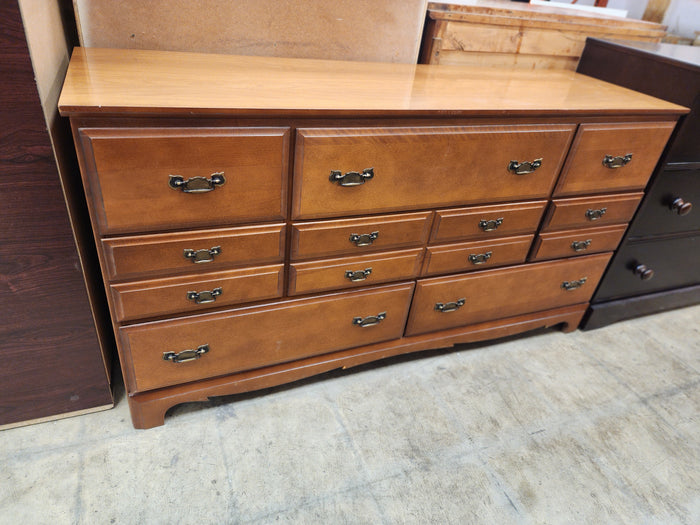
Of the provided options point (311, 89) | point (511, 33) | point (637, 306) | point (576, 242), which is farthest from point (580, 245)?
point (311, 89)

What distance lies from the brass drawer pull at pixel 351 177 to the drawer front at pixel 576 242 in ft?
2.35

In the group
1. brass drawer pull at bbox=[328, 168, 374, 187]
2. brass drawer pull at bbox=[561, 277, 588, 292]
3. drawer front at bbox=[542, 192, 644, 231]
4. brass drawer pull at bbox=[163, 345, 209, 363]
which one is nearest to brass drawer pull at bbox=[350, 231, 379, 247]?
brass drawer pull at bbox=[328, 168, 374, 187]

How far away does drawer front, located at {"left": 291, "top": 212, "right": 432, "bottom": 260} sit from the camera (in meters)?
1.20

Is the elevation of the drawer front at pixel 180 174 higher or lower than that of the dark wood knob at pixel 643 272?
higher

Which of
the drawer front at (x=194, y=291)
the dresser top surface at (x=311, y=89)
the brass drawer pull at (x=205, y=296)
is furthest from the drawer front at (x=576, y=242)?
the brass drawer pull at (x=205, y=296)

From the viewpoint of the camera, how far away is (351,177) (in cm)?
115

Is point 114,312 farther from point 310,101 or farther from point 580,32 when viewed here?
point 580,32

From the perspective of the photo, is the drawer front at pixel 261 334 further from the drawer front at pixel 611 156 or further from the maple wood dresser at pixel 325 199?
the drawer front at pixel 611 156

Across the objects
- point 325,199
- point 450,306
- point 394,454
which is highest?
point 325,199

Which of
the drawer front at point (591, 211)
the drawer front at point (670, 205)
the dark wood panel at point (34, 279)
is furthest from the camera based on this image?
the drawer front at point (670, 205)

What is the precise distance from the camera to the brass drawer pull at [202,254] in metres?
1.09

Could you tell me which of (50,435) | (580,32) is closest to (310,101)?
(50,435)

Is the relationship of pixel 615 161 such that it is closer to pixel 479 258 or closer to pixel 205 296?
pixel 479 258

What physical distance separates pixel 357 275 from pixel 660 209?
46.3 inches
